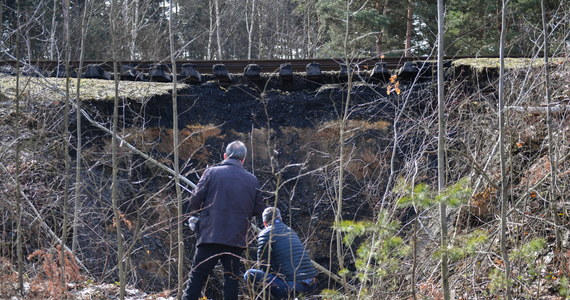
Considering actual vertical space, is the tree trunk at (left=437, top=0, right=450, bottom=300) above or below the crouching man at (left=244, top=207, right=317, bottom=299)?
above

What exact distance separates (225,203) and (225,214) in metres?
0.10

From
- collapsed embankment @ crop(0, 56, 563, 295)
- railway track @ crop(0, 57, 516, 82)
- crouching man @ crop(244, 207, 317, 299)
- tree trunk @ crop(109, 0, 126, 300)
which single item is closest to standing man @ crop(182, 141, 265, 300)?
crouching man @ crop(244, 207, 317, 299)

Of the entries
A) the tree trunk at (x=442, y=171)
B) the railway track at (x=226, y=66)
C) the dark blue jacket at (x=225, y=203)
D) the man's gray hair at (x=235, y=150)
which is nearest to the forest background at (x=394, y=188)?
the tree trunk at (x=442, y=171)

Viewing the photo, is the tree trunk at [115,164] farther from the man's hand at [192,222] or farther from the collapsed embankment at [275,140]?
the collapsed embankment at [275,140]

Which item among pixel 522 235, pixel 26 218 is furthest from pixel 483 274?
pixel 26 218

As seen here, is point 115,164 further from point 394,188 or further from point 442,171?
point 442,171

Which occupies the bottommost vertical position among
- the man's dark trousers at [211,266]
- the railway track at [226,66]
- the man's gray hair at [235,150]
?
the man's dark trousers at [211,266]

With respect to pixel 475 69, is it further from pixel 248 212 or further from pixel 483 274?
pixel 248 212

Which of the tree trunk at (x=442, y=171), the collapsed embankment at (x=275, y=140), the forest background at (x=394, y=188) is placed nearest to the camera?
the tree trunk at (x=442, y=171)

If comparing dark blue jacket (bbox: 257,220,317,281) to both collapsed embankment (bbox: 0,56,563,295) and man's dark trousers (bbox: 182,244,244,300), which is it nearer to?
man's dark trousers (bbox: 182,244,244,300)

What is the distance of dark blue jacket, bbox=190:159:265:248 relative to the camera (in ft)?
22.9

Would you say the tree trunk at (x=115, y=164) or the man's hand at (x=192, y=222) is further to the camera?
the man's hand at (x=192, y=222)

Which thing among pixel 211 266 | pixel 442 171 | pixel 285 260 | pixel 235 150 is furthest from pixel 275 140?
pixel 442 171

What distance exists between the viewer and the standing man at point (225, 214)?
6992 mm
